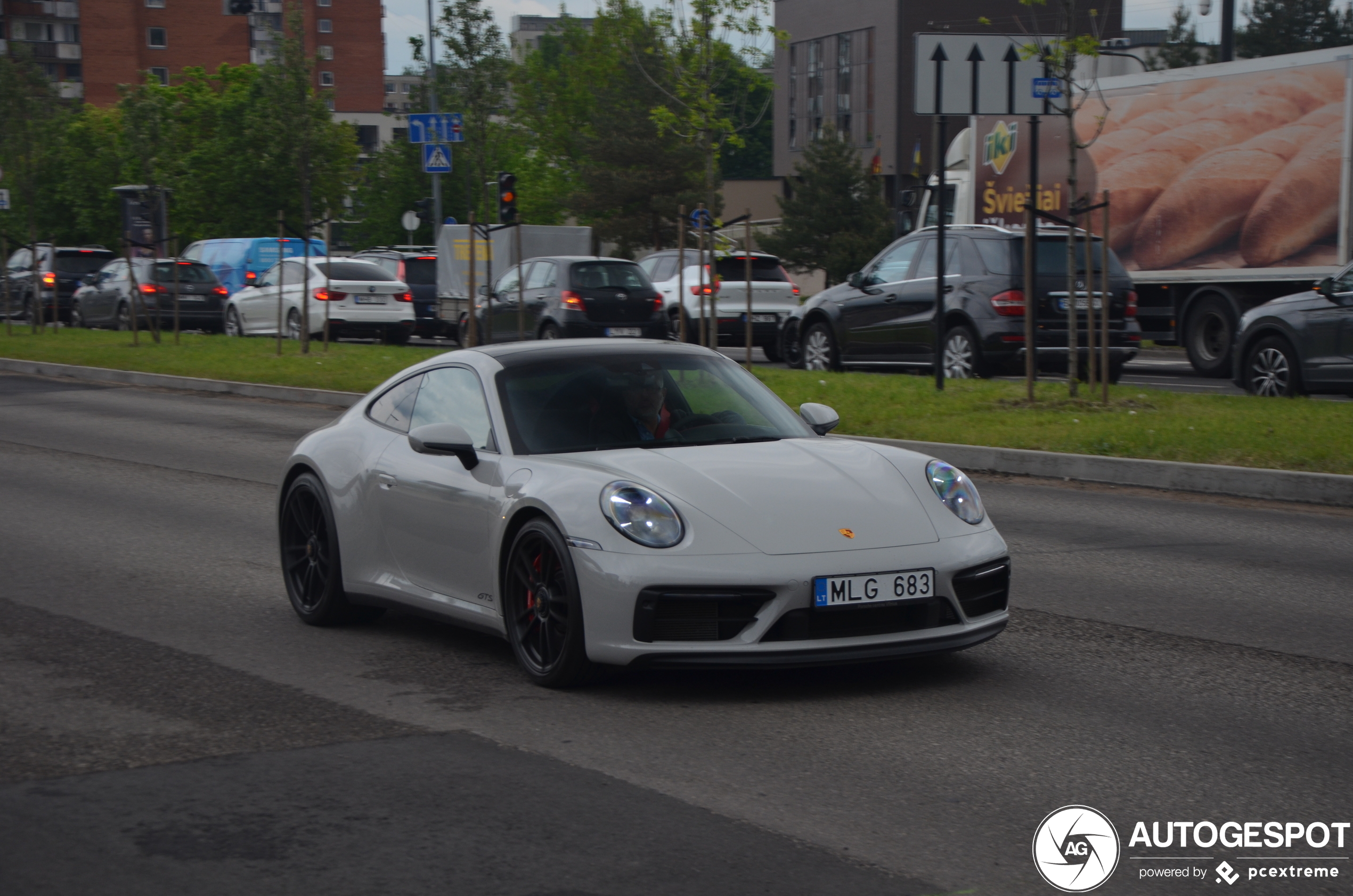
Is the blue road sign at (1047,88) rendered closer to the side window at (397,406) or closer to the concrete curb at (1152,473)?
the concrete curb at (1152,473)

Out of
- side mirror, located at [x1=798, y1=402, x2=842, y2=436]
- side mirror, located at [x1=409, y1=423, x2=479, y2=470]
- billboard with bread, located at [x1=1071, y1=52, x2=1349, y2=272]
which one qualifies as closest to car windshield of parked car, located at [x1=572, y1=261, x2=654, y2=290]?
billboard with bread, located at [x1=1071, y1=52, x2=1349, y2=272]

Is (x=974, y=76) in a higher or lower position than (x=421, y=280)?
higher

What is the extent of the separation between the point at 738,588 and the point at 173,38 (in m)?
112

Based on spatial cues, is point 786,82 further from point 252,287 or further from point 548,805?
point 548,805

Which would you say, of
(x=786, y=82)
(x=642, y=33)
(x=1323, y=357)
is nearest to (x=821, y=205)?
(x=786, y=82)

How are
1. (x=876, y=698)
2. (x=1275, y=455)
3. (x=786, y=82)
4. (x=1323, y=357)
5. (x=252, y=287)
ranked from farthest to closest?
(x=786, y=82), (x=252, y=287), (x=1323, y=357), (x=1275, y=455), (x=876, y=698)

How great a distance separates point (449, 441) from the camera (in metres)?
6.26

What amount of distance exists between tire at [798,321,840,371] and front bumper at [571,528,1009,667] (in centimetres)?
1528

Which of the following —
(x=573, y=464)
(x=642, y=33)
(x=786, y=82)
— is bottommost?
(x=573, y=464)

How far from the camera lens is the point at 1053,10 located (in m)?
74.8

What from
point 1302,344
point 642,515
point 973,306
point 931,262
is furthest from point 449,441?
point 931,262

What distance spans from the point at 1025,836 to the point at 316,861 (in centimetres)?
179

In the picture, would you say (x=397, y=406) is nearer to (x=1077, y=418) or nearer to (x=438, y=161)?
(x=1077, y=418)

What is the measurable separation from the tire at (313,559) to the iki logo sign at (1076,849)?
12.4ft
